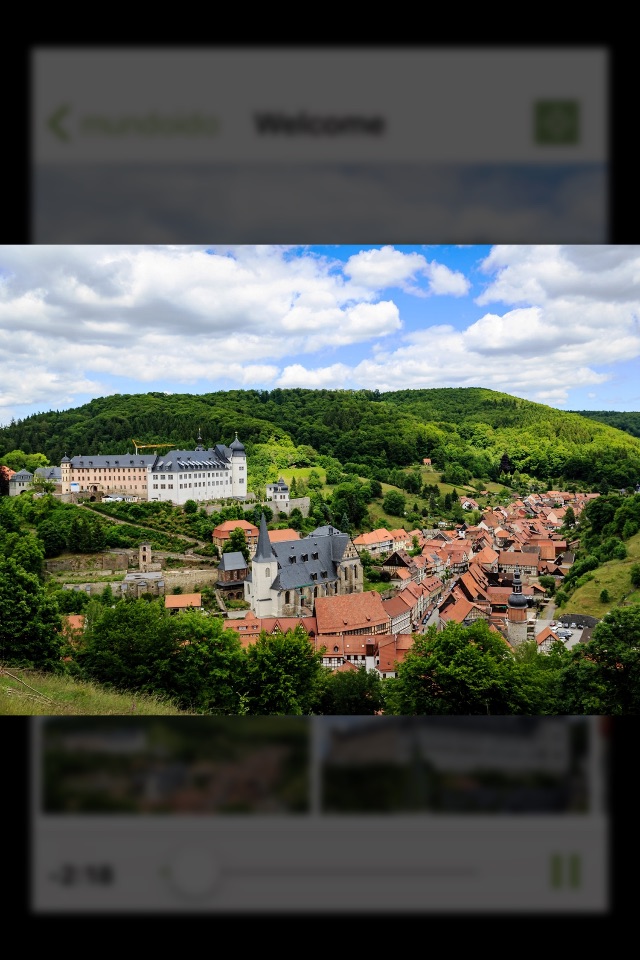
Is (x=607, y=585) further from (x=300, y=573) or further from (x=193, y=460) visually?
(x=193, y=460)

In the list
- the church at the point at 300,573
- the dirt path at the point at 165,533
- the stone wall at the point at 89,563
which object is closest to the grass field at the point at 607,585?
the church at the point at 300,573

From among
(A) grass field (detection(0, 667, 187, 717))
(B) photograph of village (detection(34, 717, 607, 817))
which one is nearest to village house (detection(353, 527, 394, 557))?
(A) grass field (detection(0, 667, 187, 717))

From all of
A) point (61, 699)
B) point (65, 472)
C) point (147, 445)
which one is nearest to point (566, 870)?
point (61, 699)

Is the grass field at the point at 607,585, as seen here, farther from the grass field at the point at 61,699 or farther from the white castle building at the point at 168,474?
the grass field at the point at 61,699

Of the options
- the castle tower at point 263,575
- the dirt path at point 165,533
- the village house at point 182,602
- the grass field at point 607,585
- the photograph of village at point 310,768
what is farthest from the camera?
the dirt path at point 165,533

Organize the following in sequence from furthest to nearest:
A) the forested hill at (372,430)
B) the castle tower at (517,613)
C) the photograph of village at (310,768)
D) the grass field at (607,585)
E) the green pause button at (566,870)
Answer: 1. the castle tower at (517,613)
2. the forested hill at (372,430)
3. the grass field at (607,585)
4. the photograph of village at (310,768)
5. the green pause button at (566,870)

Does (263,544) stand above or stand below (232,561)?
above
